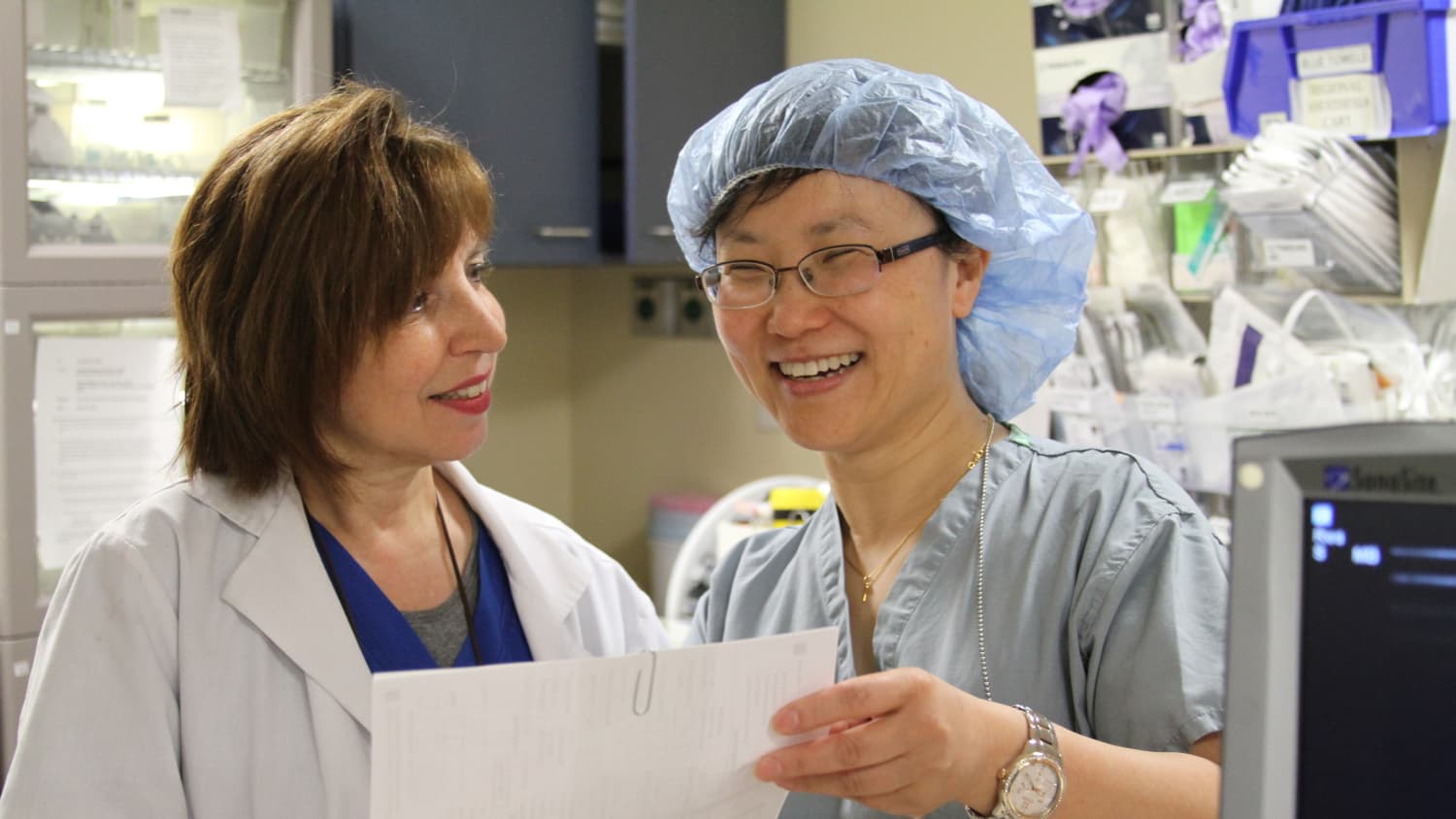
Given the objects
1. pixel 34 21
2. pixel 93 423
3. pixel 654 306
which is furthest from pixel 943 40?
pixel 93 423

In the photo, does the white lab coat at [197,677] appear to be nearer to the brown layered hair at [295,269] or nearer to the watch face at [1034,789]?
the brown layered hair at [295,269]

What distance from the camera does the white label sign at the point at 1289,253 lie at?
207 cm

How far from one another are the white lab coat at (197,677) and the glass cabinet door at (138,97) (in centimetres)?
135

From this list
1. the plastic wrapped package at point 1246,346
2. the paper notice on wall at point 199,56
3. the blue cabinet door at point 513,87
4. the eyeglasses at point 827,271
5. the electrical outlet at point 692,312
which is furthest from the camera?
the electrical outlet at point 692,312

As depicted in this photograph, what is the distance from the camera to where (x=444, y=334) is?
4.11ft

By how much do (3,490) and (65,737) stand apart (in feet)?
4.44

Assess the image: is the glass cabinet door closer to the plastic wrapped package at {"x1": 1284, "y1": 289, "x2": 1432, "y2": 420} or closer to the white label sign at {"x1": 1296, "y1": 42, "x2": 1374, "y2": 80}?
the white label sign at {"x1": 1296, "y1": 42, "x2": 1374, "y2": 80}

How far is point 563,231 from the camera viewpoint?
2842 mm

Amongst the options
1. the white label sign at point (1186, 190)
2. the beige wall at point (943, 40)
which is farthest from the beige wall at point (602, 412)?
the white label sign at point (1186, 190)

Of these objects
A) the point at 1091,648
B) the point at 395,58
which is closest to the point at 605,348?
the point at 395,58

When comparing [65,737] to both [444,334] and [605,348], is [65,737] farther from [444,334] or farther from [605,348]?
[605,348]

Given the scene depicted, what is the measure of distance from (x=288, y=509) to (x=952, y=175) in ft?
2.30

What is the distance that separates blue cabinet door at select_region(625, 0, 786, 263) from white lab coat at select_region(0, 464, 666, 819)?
65.5 inches

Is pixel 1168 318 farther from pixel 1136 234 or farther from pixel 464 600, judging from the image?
pixel 464 600
